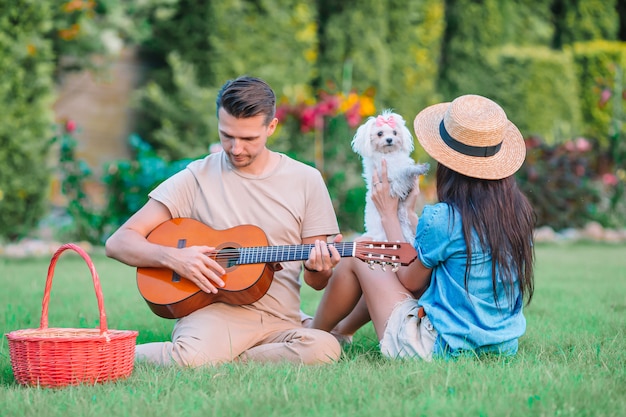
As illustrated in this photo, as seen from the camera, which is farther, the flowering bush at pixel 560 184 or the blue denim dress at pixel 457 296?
the flowering bush at pixel 560 184

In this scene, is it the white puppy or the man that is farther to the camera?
the white puppy

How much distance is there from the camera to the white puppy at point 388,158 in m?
4.38

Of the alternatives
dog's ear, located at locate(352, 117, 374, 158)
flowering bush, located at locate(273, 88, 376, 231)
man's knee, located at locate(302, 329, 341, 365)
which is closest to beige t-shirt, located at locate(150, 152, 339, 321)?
man's knee, located at locate(302, 329, 341, 365)

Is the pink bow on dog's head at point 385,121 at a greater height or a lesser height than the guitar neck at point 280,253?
greater

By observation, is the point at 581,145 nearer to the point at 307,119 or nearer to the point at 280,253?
the point at 307,119

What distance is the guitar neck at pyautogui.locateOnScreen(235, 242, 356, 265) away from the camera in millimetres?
3473

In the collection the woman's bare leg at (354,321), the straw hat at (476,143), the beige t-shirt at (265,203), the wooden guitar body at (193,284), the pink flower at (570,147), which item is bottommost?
the woman's bare leg at (354,321)

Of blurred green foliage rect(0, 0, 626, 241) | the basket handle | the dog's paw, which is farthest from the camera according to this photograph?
blurred green foliage rect(0, 0, 626, 241)

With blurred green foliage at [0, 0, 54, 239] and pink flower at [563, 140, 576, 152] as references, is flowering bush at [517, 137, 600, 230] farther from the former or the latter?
blurred green foliage at [0, 0, 54, 239]

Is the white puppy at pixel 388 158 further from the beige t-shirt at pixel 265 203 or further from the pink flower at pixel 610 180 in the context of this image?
the pink flower at pixel 610 180

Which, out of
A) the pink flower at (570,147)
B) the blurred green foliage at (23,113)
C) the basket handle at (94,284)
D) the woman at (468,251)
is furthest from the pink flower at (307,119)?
the basket handle at (94,284)

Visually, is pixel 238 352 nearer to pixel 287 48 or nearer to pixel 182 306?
pixel 182 306

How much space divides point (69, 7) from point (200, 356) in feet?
20.8

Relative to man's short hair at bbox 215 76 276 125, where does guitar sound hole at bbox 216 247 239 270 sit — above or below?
below
